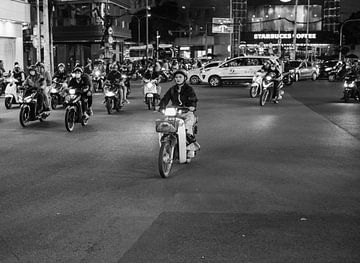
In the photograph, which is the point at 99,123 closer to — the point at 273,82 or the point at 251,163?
the point at 251,163

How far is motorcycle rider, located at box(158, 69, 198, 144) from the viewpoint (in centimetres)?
1009

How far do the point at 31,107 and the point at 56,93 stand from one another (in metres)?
5.60

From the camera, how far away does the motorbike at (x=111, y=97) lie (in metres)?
19.6

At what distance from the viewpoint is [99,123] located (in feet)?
55.2

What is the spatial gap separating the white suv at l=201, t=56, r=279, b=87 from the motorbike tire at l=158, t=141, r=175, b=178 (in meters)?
26.8

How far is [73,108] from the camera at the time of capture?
596 inches

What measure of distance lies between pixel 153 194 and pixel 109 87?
39.3 feet

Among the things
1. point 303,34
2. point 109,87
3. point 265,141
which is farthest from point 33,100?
point 303,34

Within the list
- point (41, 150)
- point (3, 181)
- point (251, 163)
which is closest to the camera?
point (3, 181)

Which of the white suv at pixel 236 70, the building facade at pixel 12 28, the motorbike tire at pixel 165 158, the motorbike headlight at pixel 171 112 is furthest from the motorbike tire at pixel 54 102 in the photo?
the white suv at pixel 236 70

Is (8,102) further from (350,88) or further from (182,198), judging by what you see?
(182,198)

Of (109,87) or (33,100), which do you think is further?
(109,87)

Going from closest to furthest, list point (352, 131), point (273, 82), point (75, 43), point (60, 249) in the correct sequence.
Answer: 1. point (60, 249)
2. point (352, 131)
3. point (273, 82)
4. point (75, 43)

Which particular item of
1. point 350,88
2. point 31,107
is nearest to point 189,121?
point 31,107
